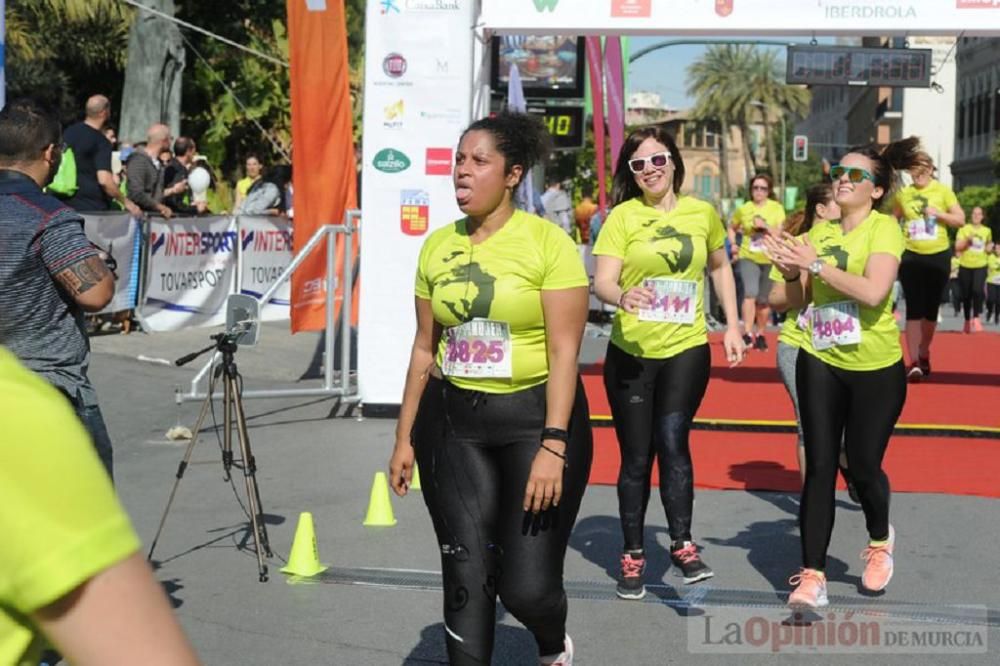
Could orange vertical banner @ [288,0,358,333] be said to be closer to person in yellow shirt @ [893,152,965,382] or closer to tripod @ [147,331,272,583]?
person in yellow shirt @ [893,152,965,382]

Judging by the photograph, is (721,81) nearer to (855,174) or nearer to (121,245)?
(121,245)

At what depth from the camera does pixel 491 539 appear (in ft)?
14.9

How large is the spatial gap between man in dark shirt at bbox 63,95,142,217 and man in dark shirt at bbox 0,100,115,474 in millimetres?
7739

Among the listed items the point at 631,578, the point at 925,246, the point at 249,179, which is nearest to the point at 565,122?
the point at 249,179

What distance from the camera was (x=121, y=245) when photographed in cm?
1438

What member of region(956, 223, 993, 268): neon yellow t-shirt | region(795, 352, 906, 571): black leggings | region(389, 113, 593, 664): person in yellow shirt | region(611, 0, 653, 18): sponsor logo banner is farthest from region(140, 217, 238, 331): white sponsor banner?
region(956, 223, 993, 268): neon yellow t-shirt

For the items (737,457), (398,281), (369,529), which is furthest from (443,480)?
(398,281)

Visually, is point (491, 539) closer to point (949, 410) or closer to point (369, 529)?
point (369, 529)

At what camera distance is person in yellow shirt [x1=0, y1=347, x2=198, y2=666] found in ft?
4.63

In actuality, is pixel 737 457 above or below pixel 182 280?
below

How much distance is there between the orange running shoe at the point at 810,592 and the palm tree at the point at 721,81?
90930mm

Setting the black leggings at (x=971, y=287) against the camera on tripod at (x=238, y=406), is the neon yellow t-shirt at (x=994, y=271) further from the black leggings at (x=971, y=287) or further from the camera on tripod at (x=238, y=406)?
the camera on tripod at (x=238, y=406)

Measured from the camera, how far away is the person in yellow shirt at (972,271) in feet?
76.9

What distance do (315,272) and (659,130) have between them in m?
5.80
